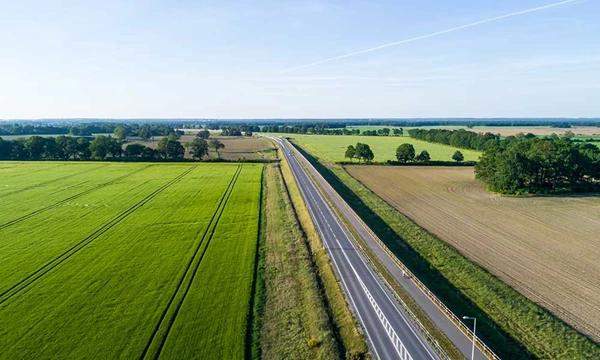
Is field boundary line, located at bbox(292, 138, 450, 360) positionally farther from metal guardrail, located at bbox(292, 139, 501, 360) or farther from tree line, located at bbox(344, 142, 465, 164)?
tree line, located at bbox(344, 142, 465, 164)

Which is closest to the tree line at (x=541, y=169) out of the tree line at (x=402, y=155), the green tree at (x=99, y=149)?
the tree line at (x=402, y=155)

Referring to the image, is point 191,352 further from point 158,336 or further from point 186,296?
point 186,296

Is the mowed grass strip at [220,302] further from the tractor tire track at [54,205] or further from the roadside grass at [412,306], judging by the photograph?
the tractor tire track at [54,205]

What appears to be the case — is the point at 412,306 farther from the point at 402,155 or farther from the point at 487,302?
the point at 402,155

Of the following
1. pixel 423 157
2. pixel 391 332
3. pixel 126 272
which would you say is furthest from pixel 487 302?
pixel 423 157

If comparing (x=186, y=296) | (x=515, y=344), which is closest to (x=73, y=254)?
(x=186, y=296)

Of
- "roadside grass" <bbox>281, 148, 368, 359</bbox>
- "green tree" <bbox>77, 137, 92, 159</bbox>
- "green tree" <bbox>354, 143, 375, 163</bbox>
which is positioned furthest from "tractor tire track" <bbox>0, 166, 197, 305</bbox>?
"green tree" <bbox>77, 137, 92, 159</bbox>
